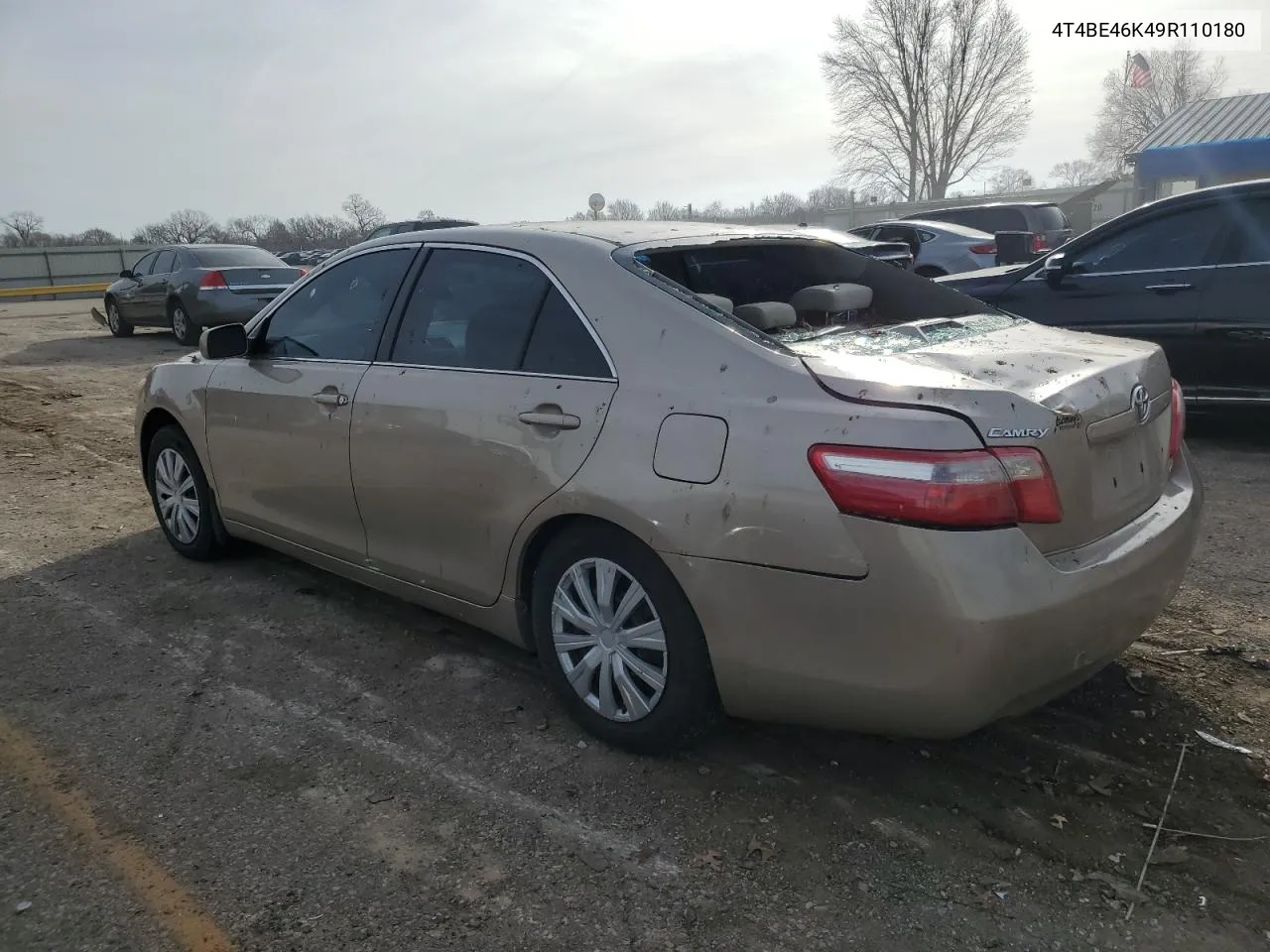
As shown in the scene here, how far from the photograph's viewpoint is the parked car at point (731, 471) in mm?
2361

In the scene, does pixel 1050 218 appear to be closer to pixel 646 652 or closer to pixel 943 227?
pixel 943 227

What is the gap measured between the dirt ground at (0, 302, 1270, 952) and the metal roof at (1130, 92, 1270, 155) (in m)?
27.3

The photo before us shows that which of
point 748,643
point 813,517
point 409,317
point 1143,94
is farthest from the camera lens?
point 1143,94

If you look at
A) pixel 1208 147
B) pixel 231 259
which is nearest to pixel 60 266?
pixel 231 259

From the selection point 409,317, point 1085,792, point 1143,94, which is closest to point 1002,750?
point 1085,792

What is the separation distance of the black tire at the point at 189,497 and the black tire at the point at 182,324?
32.5ft

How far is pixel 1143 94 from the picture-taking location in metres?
53.9

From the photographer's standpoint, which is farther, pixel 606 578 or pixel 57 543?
pixel 57 543

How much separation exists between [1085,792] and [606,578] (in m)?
1.48

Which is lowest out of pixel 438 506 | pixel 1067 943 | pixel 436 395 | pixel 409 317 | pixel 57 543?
pixel 1067 943

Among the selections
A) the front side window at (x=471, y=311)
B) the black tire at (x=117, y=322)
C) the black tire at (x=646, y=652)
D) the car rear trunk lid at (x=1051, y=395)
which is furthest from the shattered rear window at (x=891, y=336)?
the black tire at (x=117, y=322)

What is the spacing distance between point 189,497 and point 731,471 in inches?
134

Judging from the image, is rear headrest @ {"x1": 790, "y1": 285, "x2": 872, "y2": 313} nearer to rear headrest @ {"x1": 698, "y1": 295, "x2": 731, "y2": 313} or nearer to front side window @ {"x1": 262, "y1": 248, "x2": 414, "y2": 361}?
rear headrest @ {"x1": 698, "y1": 295, "x2": 731, "y2": 313}

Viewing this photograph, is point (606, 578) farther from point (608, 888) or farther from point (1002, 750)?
point (1002, 750)
